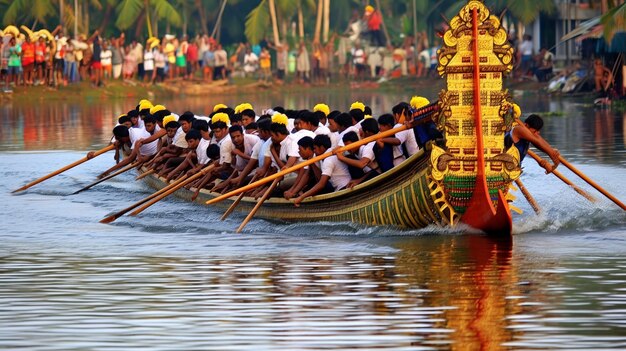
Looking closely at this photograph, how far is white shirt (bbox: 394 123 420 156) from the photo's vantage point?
15.9 meters

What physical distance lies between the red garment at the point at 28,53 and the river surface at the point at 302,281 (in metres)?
22.4

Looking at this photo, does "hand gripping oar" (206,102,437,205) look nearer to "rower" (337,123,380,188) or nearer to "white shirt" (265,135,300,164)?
"rower" (337,123,380,188)

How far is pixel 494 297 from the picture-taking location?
37.1 feet

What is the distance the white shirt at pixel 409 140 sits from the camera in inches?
625

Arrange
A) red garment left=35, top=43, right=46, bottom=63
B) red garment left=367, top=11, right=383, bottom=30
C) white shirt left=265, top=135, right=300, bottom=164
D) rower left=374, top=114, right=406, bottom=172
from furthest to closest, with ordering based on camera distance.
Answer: red garment left=367, top=11, right=383, bottom=30, red garment left=35, top=43, right=46, bottom=63, white shirt left=265, top=135, right=300, bottom=164, rower left=374, top=114, right=406, bottom=172

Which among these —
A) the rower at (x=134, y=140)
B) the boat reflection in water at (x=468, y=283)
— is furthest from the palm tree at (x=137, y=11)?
the boat reflection in water at (x=468, y=283)

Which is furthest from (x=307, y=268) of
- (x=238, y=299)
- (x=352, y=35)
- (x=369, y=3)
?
(x=369, y=3)

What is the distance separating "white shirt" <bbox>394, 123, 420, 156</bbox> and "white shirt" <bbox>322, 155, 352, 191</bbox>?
0.63 m

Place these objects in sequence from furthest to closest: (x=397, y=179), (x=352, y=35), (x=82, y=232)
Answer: (x=352, y=35) → (x=82, y=232) → (x=397, y=179)

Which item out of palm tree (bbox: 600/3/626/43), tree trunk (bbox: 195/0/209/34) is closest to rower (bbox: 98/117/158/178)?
palm tree (bbox: 600/3/626/43)

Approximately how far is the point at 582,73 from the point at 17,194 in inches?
878

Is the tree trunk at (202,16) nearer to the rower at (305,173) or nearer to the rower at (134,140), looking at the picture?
the rower at (134,140)

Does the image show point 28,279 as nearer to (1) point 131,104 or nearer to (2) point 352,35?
(1) point 131,104

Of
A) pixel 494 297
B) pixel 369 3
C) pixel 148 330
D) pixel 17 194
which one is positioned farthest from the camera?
pixel 369 3
